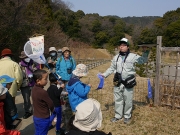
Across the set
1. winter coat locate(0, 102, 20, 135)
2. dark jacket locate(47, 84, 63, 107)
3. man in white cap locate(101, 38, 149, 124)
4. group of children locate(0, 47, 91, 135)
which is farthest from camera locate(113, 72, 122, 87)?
winter coat locate(0, 102, 20, 135)

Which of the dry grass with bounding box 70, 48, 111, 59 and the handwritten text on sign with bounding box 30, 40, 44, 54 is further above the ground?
the handwritten text on sign with bounding box 30, 40, 44, 54

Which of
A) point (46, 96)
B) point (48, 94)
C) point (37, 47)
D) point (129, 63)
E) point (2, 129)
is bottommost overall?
point (2, 129)

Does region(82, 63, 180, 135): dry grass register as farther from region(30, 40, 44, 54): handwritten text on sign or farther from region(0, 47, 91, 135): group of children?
region(30, 40, 44, 54): handwritten text on sign

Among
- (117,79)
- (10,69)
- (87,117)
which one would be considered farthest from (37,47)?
(87,117)

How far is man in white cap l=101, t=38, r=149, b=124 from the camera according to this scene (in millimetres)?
3730

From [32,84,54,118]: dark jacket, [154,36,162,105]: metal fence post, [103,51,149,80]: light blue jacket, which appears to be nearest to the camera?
[32,84,54,118]: dark jacket

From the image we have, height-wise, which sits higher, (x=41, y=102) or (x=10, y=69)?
(x=10, y=69)

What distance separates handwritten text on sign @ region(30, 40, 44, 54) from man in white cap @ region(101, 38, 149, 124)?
152 centimetres

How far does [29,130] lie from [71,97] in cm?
137

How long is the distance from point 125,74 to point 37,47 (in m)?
1.84

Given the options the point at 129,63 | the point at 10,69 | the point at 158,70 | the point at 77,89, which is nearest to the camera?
Result: the point at 77,89

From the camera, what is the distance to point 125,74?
3.81 metres

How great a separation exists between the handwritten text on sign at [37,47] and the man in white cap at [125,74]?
1523mm

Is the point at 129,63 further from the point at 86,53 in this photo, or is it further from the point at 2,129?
the point at 86,53
